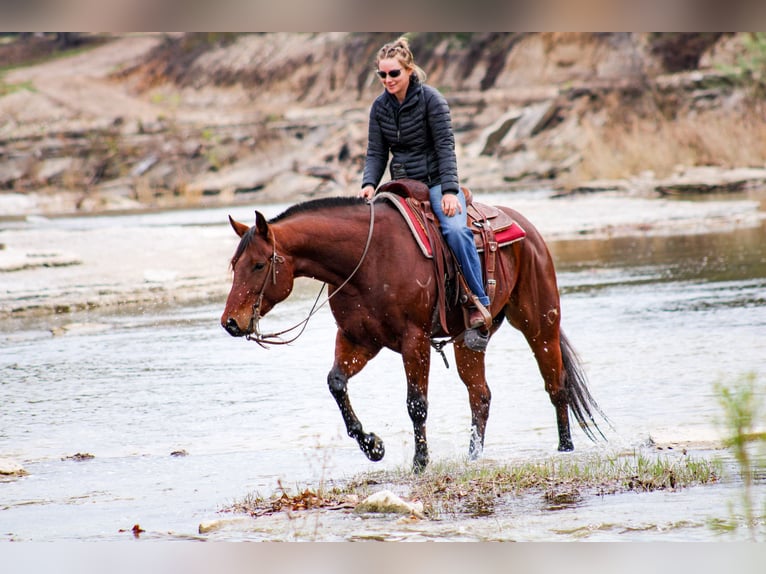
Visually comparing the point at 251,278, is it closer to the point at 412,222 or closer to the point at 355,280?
the point at 355,280

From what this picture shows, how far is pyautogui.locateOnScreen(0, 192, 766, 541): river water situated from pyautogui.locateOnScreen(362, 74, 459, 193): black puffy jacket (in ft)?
5.59

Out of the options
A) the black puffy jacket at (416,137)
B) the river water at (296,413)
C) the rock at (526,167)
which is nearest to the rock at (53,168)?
the rock at (526,167)

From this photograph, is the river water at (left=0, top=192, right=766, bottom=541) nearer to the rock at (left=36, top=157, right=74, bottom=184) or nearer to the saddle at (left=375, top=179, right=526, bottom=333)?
the saddle at (left=375, top=179, right=526, bottom=333)

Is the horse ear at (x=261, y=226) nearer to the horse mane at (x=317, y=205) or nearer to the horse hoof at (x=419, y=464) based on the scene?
the horse mane at (x=317, y=205)

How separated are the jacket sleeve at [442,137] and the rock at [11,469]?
3.29 meters

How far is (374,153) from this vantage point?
7.23 m

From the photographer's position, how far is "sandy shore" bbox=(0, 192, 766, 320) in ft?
54.3

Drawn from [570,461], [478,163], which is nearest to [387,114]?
[570,461]

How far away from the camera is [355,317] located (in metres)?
6.75

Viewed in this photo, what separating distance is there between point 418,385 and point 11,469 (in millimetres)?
2766

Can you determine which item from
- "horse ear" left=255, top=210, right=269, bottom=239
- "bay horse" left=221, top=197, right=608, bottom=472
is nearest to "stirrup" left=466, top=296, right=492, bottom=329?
"bay horse" left=221, top=197, right=608, bottom=472

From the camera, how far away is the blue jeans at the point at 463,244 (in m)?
7.01

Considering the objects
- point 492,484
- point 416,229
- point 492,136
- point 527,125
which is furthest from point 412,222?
point 527,125
